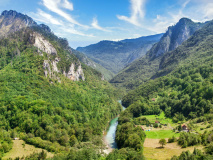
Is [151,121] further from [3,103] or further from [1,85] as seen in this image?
[1,85]

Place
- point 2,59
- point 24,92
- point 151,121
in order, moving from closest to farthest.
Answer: point 24,92 < point 151,121 < point 2,59

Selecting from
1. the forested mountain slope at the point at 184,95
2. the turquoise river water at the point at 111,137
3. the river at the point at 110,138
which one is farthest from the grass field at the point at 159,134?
the forested mountain slope at the point at 184,95

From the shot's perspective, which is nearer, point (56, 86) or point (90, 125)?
point (90, 125)

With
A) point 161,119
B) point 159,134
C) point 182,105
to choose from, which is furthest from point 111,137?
point 182,105

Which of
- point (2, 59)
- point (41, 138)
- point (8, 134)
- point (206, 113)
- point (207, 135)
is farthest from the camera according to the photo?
point (2, 59)

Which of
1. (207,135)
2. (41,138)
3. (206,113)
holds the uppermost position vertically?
(206,113)

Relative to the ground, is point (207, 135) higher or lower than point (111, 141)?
higher

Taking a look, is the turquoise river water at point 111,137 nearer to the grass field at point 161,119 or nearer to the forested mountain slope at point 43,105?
the forested mountain slope at point 43,105

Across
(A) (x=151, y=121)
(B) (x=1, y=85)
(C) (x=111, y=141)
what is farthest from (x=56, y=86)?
(A) (x=151, y=121)
